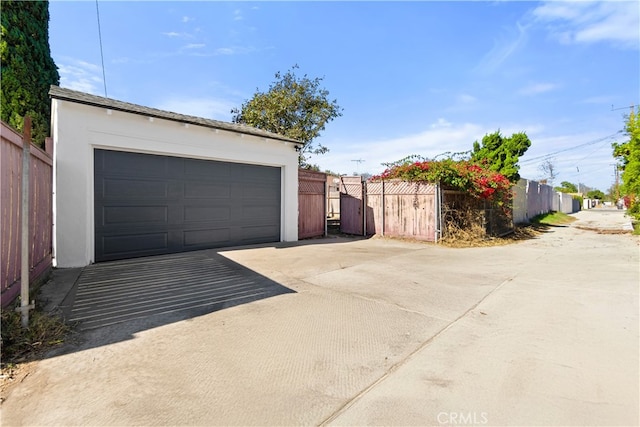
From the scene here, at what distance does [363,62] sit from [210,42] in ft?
17.8

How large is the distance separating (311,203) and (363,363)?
855cm

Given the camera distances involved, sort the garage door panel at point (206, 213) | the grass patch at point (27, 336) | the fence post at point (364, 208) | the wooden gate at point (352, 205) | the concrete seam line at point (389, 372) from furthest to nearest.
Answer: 1. the wooden gate at point (352, 205)
2. the fence post at point (364, 208)
3. the garage door panel at point (206, 213)
4. the grass patch at point (27, 336)
5. the concrete seam line at point (389, 372)

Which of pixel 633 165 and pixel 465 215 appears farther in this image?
pixel 633 165

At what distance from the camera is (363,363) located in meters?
2.36

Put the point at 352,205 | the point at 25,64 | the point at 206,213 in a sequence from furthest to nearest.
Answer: the point at 352,205 < the point at 25,64 < the point at 206,213

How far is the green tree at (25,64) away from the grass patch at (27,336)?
9389mm

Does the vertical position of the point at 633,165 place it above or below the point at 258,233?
above

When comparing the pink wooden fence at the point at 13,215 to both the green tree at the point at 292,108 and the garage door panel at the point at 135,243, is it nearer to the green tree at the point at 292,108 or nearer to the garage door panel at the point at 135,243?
the garage door panel at the point at 135,243

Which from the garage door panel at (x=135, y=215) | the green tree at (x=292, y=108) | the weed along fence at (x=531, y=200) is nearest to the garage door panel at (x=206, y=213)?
the garage door panel at (x=135, y=215)

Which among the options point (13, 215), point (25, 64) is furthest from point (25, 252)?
point (25, 64)

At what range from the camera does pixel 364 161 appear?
115 ft

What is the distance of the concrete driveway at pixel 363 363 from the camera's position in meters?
1.77

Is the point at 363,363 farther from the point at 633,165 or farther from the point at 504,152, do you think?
the point at 504,152

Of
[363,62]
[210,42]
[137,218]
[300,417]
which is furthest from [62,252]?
[363,62]
